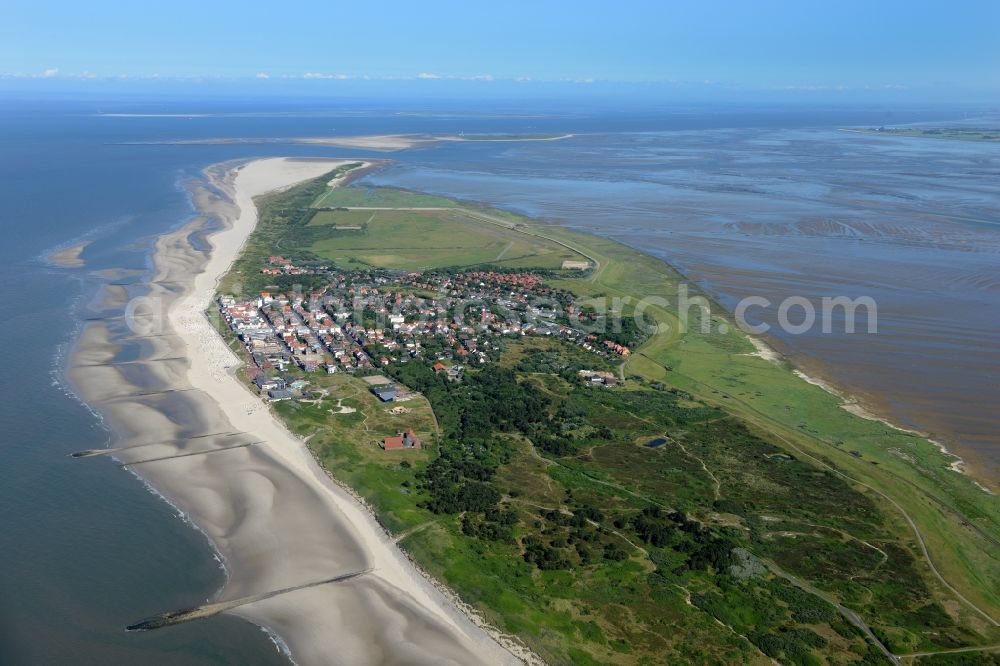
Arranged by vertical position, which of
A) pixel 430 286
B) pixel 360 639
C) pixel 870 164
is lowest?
pixel 360 639

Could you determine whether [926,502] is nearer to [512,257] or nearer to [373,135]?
[512,257]

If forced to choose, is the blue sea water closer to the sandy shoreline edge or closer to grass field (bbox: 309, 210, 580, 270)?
grass field (bbox: 309, 210, 580, 270)

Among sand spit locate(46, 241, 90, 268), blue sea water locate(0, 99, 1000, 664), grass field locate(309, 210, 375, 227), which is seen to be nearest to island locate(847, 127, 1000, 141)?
blue sea water locate(0, 99, 1000, 664)

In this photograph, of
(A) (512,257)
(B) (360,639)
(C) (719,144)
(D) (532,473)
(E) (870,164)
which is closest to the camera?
(B) (360,639)

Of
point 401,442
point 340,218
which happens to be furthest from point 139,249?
point 401,442

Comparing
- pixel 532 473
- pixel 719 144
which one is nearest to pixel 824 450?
pixel 532 473

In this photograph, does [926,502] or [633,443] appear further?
[633,443]
